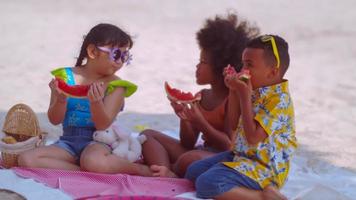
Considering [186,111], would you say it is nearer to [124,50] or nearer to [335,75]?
[124,50]

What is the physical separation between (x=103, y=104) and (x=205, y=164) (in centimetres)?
81

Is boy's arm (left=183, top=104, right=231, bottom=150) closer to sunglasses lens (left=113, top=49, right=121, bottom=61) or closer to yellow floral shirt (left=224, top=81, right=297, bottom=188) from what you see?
yellow floral shirt (left=224, top=81, right=297, bottom=188)

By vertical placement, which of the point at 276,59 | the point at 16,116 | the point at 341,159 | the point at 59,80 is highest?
the point at 276,59

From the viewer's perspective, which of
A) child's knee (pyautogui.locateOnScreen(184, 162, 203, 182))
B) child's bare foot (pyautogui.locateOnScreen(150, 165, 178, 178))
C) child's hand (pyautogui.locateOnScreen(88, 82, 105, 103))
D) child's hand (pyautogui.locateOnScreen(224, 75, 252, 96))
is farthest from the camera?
child's bare foot (pyautogui.locateOnScreen(150, 165, 178, 178))

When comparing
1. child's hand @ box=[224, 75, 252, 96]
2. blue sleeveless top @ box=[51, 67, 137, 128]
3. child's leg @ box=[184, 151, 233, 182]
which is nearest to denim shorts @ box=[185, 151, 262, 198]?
child's leg @ box=[184, 151, 233, 182]

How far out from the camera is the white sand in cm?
581

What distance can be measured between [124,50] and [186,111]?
24.7 inches

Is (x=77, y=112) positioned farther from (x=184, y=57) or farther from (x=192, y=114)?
(x=184, y=57)

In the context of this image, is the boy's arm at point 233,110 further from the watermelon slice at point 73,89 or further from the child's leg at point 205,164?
the watermelon slice at point 73,89

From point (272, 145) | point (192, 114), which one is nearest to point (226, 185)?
point (272, 145)

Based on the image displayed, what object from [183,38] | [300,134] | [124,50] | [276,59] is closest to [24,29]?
A: [183,38]

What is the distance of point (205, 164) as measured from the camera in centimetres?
393

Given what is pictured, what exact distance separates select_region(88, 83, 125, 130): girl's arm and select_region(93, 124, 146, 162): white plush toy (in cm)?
9

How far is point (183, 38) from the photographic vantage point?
10.6 metres
